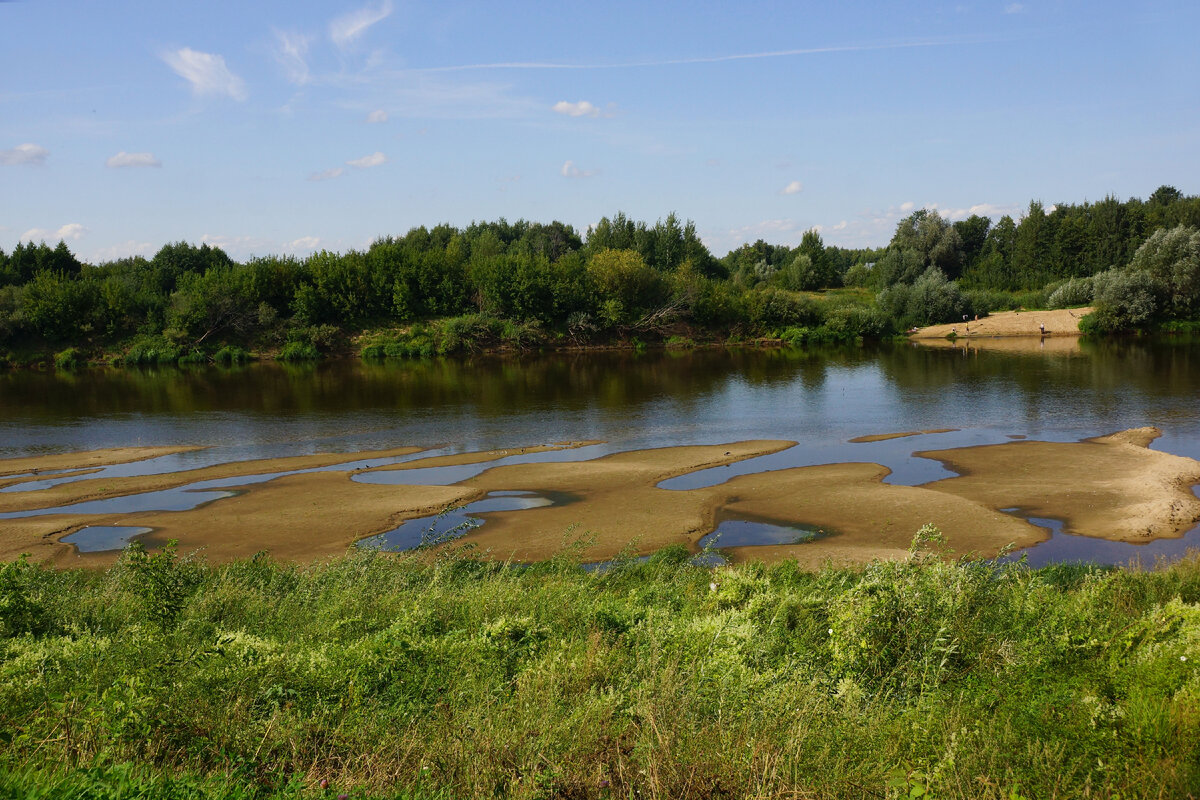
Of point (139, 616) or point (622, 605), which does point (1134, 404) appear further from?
point (139, 616)

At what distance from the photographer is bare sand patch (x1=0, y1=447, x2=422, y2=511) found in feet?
70.9

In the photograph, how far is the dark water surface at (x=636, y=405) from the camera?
2825 cm

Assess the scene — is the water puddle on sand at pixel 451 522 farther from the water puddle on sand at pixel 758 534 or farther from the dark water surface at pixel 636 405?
the water puddle on sand at pixel 758 534

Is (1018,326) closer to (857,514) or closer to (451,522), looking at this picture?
(857,514)

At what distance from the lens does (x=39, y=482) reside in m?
24.0

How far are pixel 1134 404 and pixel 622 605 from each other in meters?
30.9

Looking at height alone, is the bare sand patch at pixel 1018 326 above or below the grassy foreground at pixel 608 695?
above

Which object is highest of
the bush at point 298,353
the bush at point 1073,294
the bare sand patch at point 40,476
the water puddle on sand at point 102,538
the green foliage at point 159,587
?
the bush at point 1073,294

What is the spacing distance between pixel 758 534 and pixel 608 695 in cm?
1172

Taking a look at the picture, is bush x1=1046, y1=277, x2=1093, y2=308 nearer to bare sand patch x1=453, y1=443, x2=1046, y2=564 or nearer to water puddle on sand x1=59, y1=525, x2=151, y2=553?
bare sand patch x1=453, y1=443, x2=1046, y2=564

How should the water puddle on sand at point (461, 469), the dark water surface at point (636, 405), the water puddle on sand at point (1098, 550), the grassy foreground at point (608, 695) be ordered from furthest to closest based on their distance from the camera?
the dark water surface at point (636, 405)
the water puddle on sand at point (461, 469)
the water puddle on sand at point (1098, 550)
the grassy foreground at point (608, 695)

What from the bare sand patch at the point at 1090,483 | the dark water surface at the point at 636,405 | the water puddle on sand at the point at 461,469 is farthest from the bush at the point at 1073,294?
the water puddle on sand at the point at 461,469

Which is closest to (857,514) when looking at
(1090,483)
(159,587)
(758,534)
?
(758,534)

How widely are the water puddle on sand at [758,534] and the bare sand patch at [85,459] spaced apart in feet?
65.4
